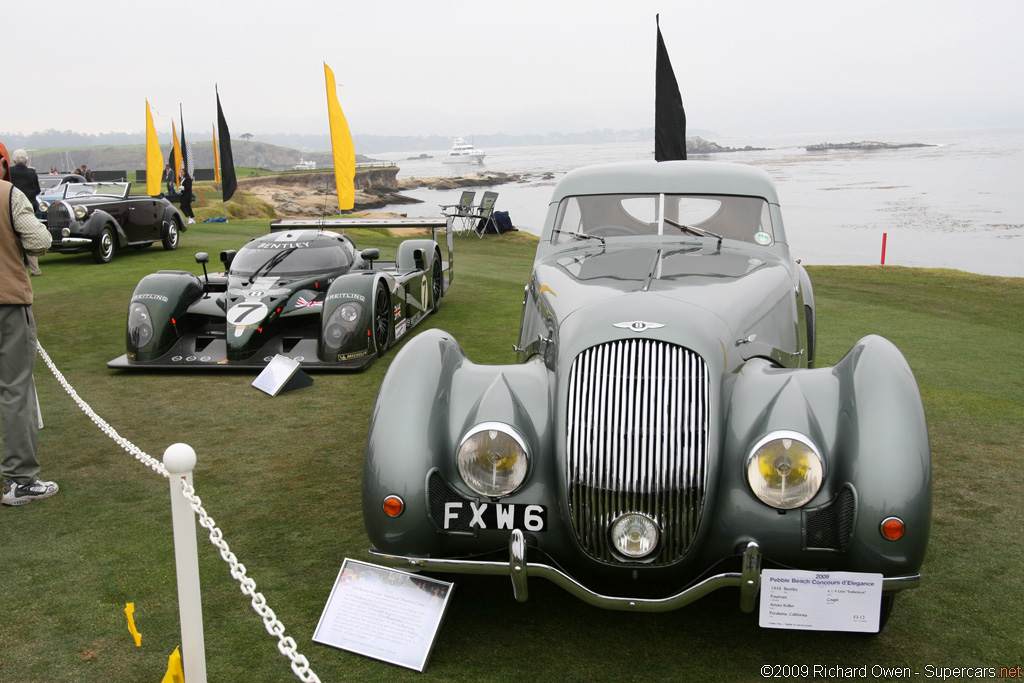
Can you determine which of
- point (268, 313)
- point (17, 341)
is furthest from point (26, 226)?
point (268, 313)

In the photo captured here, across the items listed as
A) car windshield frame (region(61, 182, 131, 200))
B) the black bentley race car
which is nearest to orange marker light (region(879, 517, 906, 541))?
the black bentley race car

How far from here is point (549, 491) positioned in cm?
310

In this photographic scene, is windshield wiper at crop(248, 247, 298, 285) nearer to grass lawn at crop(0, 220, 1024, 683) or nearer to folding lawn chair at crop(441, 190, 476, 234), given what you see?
grass lawn at crop(0, 220, 1024, 683)

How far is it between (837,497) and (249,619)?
98.9 inches

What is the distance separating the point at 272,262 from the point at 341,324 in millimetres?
1398

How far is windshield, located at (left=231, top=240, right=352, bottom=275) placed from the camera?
848 cm

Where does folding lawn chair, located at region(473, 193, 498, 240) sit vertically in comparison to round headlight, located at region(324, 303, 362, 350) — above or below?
above

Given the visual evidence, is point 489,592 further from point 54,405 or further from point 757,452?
point 54,405

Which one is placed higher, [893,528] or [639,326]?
[639,326]

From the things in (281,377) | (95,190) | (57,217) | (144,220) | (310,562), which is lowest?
(310,562)

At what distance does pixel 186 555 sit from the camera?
8.18 ft

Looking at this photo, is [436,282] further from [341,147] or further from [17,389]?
[341,147]

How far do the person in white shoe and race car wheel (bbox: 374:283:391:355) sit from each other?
142 inches

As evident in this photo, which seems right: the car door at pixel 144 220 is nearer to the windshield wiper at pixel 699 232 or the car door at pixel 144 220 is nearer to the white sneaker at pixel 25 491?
the white sneaker at pixel 25 491
